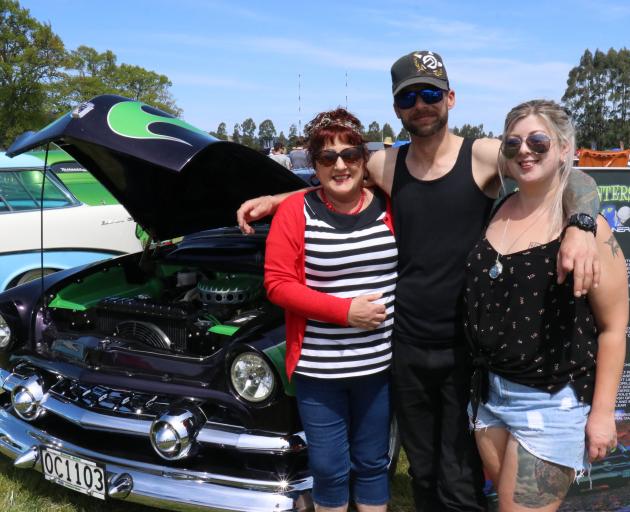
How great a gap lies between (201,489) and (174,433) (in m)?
0.25

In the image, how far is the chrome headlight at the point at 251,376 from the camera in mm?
2506

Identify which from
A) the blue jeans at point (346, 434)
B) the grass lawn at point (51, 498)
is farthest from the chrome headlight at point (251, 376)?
the grass lawn at point (51, 498)

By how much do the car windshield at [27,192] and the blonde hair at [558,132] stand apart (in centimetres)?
509

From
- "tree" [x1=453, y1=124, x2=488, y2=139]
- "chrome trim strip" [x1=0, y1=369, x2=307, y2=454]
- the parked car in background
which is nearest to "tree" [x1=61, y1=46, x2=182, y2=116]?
"tree" [x1=453, y1=124, x2=488, y2=139]

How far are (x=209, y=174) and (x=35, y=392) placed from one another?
137 cm

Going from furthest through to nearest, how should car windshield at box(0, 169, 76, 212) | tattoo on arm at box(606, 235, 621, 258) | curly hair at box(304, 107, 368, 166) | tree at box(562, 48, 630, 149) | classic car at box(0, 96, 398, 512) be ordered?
tree at box(562, 48, 630, 149) → car windshield at box(0, 169, 76, 212) → classic car at box(0, 96, 398, 512) → curly hair at box(304, 107, 368, 166) → tattoo on arm at box(606, 235, 621, 258)

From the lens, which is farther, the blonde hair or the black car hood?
the black car hood

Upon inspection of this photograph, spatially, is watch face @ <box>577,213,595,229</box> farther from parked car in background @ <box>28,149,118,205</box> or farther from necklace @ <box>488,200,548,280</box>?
parked car in background @ <box>28,149,118,205</box>

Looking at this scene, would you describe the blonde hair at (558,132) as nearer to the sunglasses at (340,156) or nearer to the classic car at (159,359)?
the sunglasses at (340,156)

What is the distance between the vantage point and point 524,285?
1.74m

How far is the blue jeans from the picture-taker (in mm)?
2168

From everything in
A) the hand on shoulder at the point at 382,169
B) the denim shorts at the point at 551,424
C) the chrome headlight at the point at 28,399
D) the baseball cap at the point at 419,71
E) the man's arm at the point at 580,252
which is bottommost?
the chrome headlight at the point at 28,399

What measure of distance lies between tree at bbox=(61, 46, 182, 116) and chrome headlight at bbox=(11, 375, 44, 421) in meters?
30.2

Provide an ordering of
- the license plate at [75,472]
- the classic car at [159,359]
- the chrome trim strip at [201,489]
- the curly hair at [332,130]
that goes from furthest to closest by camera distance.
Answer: the license plate at [75,472] < the classic car at [159,359] < the chrome trim strip at [201,489] < the curly hair at [332,130]
